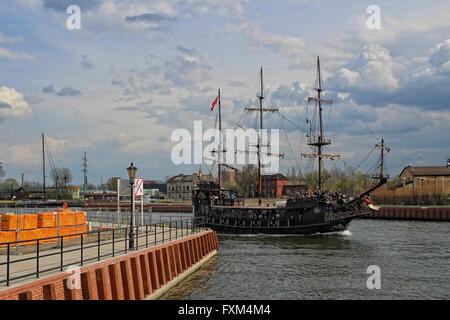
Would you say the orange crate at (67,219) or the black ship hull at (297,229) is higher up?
the orange crate at (67,219)

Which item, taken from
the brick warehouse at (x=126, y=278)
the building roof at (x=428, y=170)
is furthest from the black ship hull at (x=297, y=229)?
the building roof at (x=428, y=170)

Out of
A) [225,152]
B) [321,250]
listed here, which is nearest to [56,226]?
[321,250]

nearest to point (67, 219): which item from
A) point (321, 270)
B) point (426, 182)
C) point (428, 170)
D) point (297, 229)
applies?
point (321, 270)

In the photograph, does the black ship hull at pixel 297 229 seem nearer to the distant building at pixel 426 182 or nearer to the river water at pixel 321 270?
the river water at pixel 321 270

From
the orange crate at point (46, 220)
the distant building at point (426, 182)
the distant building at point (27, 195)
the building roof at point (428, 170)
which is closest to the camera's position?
the orange crate at point (46, 220)

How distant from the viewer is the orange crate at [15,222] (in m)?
29.9

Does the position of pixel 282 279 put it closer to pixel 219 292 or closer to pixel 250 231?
pixel 219 292

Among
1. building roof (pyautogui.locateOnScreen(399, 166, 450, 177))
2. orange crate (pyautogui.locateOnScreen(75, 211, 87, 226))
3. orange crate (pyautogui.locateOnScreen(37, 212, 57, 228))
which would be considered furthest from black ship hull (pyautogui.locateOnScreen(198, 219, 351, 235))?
building roof (pyautogui.locateOnScreen(399, 166, 450, 177))

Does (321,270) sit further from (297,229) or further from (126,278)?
(297,229)

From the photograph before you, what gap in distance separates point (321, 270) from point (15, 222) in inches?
743

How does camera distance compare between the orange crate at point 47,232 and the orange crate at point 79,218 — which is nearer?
the orange crate at point 47,232

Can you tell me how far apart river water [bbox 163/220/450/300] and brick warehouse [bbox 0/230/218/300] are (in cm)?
101

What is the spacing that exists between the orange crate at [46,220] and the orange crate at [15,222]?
2.68 ft

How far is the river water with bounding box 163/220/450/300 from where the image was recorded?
29500 millimetres
